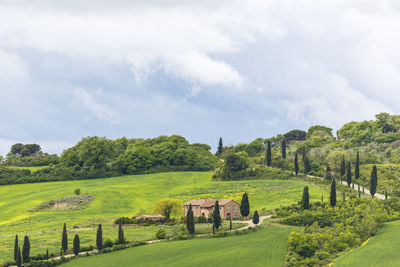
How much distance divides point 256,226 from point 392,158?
2906 inches

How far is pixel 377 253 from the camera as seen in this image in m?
57.1

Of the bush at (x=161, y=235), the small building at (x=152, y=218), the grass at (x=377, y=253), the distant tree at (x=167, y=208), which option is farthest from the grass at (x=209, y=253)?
the distant tree at (x=167, y=208)

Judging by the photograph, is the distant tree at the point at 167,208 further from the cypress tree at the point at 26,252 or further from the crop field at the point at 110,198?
the cypress tree at the point at 26,252

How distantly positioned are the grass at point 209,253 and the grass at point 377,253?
28.0ft

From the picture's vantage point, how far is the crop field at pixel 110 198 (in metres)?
80.8

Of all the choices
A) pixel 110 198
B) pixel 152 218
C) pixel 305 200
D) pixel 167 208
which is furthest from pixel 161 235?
pixel 110 198

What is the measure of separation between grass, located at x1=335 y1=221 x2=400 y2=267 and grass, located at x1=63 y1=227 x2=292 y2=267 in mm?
8547

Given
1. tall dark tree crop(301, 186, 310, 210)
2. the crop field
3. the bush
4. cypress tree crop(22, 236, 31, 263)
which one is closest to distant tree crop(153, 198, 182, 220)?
the crop field

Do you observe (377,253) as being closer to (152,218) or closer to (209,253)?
(209,253)

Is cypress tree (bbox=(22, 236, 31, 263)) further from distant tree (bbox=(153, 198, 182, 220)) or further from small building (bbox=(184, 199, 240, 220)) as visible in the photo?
small building (bbox=(184, 199, 240, 220))

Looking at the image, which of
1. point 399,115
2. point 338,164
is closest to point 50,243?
point 338,164

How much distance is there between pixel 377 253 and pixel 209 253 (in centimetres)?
2194

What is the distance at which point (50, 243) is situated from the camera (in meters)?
73.2

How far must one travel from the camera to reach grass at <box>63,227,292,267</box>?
58.7m
